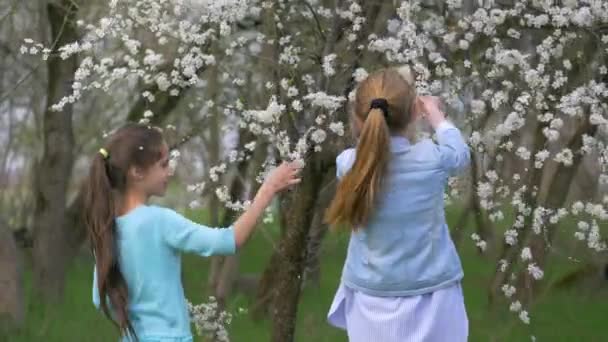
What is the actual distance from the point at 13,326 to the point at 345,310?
5282 millimetres

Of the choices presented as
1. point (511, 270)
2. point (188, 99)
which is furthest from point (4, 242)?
point (511, 270)

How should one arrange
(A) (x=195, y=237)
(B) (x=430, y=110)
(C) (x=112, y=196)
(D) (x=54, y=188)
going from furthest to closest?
(D) (x=54, y=188)
(B) (x=430, y=110)
(C) (x=112, y=196)
(A) (x=195, y=237)

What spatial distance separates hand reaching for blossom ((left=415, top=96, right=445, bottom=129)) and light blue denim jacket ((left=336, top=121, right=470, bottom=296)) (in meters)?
0.04

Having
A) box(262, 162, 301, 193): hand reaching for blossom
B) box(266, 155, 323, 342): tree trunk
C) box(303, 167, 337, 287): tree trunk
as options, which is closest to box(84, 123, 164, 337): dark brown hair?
box(262, 162, 301, 193): hand reaching for blossom

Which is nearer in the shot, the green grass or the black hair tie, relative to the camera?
the black hair tie

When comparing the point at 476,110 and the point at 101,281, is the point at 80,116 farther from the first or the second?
the point at 101,281

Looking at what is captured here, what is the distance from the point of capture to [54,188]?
393 inches

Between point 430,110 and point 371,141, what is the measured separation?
0.29 metres

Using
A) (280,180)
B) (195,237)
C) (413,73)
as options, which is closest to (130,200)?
(195,237)

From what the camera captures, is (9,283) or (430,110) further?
(9,283)

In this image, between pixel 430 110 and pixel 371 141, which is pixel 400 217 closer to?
pixel 371 141

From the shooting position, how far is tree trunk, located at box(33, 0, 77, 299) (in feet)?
31.6

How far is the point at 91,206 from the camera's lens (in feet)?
11.5

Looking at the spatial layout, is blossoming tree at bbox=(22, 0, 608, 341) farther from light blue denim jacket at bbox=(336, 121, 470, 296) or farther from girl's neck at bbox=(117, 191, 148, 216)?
girl's neck at bbox=(117, 191, 148, 216)
